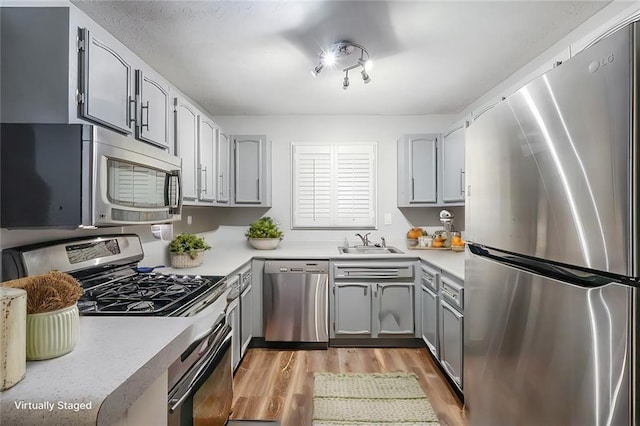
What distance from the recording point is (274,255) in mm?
2768

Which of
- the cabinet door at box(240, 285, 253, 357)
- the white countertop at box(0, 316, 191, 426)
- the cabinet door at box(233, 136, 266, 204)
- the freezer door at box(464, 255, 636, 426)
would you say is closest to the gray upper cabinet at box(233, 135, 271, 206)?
the cabinet door at box(233, 136, 266, 204)

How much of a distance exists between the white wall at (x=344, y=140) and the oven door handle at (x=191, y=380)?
84.9 inches

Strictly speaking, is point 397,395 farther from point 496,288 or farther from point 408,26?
point 408,26

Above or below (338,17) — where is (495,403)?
below

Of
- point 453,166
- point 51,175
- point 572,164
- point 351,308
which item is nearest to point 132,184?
point 51,175

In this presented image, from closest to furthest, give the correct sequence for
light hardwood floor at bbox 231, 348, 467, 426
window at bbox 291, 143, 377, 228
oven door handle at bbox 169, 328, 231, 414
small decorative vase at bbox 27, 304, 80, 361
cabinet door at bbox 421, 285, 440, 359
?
small decorative vase at bbox 27, 304, 80, 361
oven door handle at bbox 169, 328, 231, 414
light hardwood floor at bbox 231, 348, 467, 426
cabinet door at bbox 421, 285, 440, 359
window at bbox 291, 143, 377, 228

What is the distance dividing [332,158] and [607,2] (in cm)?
237

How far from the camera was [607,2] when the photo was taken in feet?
5.19

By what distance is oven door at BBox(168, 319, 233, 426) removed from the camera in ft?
3.41

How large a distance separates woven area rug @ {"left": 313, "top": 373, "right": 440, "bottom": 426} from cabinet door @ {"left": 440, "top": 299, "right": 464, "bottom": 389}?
0.26 meters

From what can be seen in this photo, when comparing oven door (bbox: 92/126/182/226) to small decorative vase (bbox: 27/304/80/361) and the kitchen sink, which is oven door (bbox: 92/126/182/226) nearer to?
small decorative vase (bbox: 27/304/80/361)

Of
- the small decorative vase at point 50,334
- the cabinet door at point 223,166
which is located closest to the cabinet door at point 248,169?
the cabinet door at point 223,166

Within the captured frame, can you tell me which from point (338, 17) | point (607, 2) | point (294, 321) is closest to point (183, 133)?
point (338, 17)

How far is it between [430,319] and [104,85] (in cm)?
268
